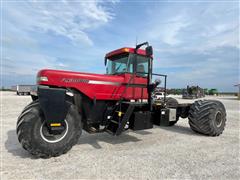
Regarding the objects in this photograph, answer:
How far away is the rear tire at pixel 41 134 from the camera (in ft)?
12.8

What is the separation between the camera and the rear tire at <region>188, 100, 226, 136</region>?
6340mm

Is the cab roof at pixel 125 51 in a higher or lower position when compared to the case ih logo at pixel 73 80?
higher

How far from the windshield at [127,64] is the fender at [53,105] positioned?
6.64 feet

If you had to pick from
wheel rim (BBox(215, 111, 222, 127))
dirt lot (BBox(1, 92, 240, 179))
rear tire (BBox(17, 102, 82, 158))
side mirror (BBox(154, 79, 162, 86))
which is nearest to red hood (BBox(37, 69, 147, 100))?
side mirror (BBox(154, 79, 162, 86))

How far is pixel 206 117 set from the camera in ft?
20.9

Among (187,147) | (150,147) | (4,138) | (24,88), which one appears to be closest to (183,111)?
(187,147)

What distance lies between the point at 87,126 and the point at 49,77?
1.64 meters

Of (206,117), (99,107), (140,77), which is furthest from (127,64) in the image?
(206,117)

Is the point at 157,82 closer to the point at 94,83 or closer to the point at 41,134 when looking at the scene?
the point at 94,83

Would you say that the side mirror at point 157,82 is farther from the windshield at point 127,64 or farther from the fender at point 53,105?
the fender at point 53,105

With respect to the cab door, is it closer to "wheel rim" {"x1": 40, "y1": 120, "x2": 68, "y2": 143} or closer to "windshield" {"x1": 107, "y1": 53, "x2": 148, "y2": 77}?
"windshield" {"x1": 107, "y1": 53, "x2": 148, "y2": 77}

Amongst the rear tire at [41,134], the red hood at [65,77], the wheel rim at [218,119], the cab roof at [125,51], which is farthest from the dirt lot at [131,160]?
the cab roof at [125,51]

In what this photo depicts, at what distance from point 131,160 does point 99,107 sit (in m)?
1.77

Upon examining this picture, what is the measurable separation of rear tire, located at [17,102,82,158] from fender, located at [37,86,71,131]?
0.16 m
